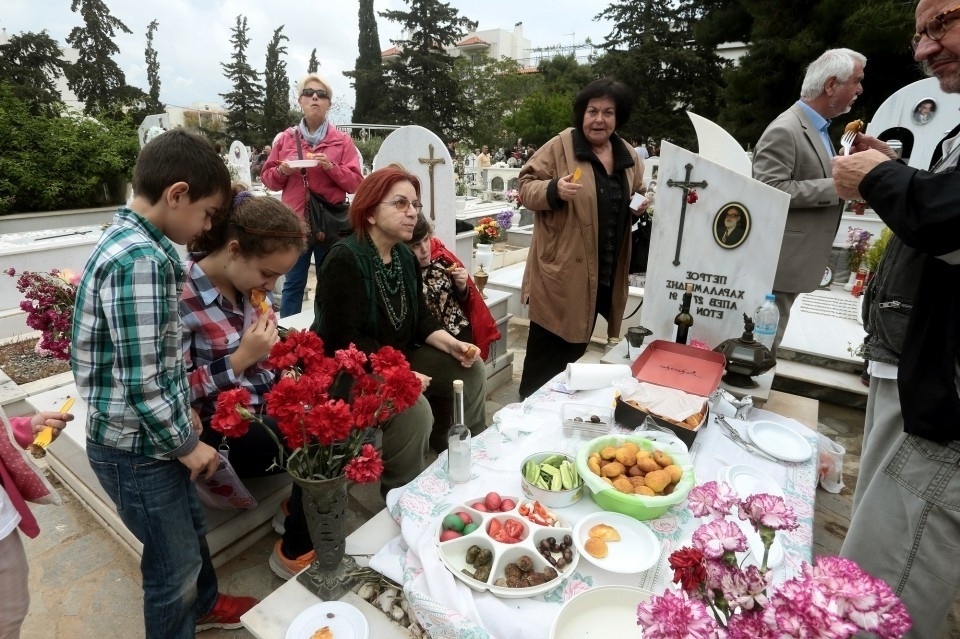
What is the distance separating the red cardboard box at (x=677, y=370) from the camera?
6.81 ft

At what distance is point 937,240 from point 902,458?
25.0 inches

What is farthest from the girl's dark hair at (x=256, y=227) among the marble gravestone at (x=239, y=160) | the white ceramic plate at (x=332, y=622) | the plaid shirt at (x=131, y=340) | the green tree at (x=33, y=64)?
the green tree at (x=33, y=64)

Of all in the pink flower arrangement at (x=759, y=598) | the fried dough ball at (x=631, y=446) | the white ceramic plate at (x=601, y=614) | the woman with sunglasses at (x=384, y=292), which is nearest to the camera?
the pink flower arrangement at (x=759, y=598)

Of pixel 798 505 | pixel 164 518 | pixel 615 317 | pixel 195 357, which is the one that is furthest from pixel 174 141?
pixel 615 317

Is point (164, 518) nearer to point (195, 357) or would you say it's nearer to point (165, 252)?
point (195, 357)

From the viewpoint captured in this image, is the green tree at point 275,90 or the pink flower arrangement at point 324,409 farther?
the green tree at point 275,90

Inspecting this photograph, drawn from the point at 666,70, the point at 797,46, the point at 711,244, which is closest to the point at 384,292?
the point at 711,244

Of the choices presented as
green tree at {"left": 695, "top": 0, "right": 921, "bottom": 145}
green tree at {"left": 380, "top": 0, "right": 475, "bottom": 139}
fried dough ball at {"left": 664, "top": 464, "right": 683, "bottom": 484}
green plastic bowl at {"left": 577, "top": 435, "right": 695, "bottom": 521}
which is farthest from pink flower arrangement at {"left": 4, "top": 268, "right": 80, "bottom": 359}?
green tree at {"left": 380, "top": 0, "right": 475, "bottom": 139}

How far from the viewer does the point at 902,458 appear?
145 cm

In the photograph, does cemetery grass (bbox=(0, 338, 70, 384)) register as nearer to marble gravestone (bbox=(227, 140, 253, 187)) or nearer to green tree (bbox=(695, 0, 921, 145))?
marble gravestone (bbox=(227, 140, 253, 187))

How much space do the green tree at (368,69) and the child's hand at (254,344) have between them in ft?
97.4

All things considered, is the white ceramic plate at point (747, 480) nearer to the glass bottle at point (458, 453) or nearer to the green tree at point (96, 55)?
the glass bottle at point (458, 453)

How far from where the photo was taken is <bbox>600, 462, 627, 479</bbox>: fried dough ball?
1637mm

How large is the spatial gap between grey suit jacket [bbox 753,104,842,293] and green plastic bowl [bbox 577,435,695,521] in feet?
6.32
